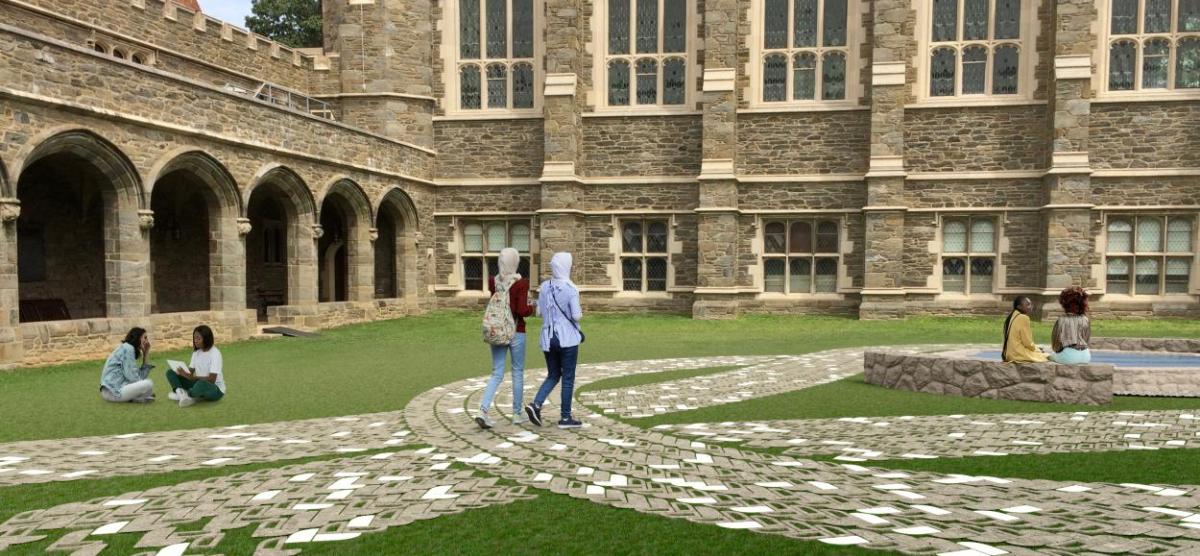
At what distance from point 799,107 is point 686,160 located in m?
3.40

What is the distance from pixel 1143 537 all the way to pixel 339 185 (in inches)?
682

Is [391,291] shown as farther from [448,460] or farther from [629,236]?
[448,460]

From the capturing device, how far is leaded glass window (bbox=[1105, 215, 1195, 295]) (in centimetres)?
1892

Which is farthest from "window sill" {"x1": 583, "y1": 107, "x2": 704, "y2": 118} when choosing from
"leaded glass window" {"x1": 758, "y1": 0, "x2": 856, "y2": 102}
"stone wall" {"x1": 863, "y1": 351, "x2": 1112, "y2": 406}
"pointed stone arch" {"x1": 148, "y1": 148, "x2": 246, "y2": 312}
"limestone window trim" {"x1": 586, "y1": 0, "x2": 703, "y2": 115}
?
"stone wall" {"x1": 863, "y1": 351, "x2": 1112, "y2": 406}

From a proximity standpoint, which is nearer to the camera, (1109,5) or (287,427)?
(287,427)

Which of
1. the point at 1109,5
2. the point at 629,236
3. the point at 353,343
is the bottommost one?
the point at 353,343

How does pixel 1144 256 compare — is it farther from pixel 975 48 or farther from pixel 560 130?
pixel 560 130

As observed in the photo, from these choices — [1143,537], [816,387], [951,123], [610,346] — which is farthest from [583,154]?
[1143,537]

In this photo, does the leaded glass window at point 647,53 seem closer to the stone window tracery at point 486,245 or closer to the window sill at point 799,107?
the window sill at point 799,107

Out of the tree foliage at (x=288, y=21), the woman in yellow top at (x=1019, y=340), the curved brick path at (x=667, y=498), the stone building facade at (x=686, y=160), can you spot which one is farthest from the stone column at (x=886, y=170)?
the tree foliage at (x=288, y=21)

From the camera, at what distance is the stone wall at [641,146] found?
21.0m

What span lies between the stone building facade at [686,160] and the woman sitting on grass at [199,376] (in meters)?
7.61

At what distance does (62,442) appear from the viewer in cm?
634

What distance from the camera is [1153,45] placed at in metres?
19.0
